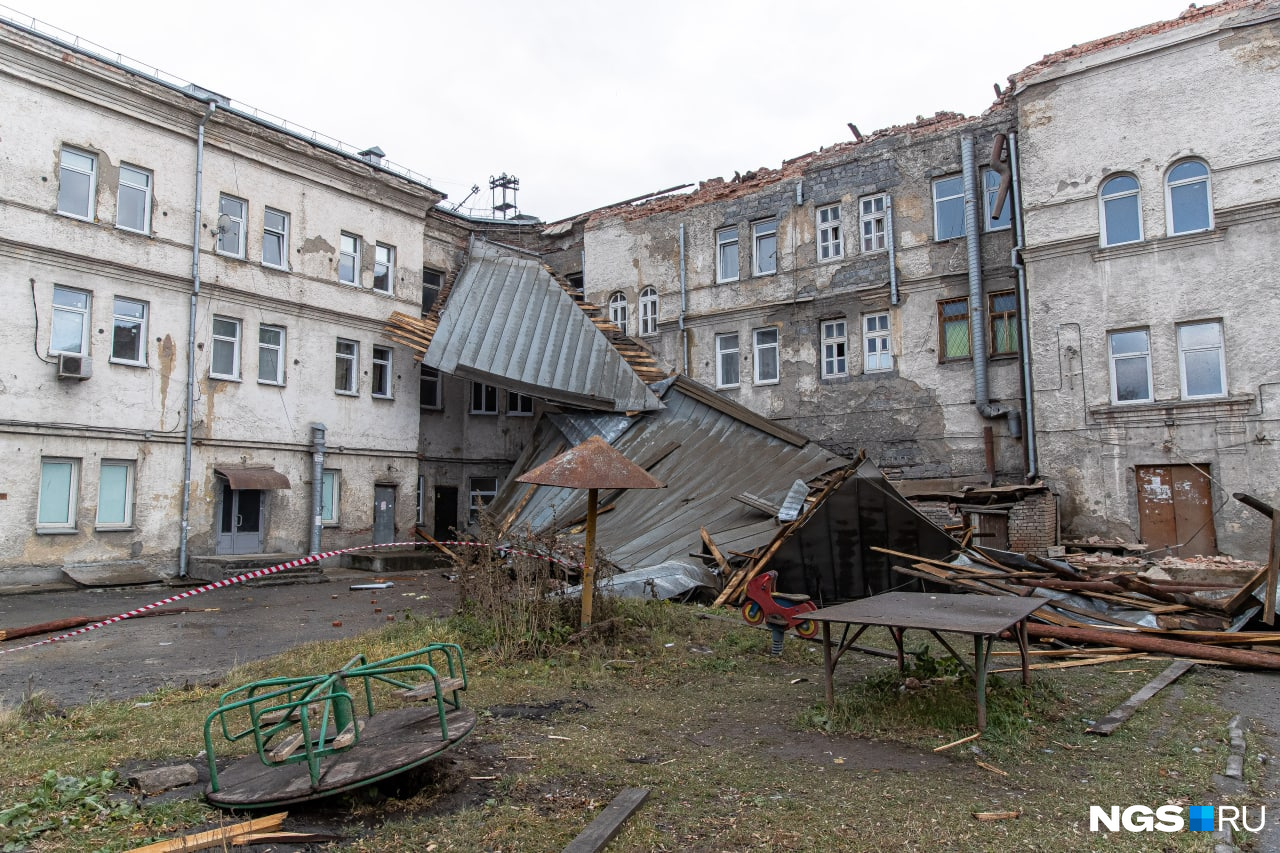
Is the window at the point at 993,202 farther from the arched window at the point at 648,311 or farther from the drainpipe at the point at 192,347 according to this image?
the drainpipe at the point at 192,347

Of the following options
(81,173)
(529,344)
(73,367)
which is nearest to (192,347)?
(73,367)

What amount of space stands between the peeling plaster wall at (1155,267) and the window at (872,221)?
3386 millimetres

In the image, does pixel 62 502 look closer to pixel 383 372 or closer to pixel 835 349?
pixel 383 372

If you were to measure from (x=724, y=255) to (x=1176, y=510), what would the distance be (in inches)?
484

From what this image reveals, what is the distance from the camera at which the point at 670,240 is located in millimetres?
23250

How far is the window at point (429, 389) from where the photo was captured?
23.2 m

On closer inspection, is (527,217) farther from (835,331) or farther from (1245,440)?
(1245,440)

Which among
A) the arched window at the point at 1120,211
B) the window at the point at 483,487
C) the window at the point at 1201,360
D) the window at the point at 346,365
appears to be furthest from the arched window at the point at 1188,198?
the window at the point at 346,365

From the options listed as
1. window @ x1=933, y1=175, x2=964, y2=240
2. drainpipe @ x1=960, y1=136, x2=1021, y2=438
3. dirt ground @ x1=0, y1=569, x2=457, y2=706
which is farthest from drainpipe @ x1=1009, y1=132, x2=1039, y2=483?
dirt ground @ x1=0, y1=569, x2=457, y2=706

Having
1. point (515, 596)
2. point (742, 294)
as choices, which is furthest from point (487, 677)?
point (742, 294)

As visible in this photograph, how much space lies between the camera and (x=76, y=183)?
1598cm

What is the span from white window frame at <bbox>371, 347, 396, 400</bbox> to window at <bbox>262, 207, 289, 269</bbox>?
3269 millimetres

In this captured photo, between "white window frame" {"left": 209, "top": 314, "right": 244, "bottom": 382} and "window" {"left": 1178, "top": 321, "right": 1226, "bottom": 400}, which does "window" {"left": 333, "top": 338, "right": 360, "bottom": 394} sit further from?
"window" {"left": 1178, "top": 321, "right": 1226, "bottom": 400}

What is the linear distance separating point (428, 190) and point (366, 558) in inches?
405
